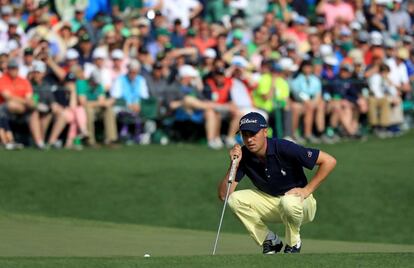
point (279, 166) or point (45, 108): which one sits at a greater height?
point (279, 166)

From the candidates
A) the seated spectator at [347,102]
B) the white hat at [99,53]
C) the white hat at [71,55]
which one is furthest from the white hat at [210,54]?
the white hat at [71,55]

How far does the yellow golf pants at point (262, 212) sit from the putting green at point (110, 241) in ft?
1.73

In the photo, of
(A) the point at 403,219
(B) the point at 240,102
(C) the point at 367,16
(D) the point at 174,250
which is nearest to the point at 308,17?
(C) the point at 367,16

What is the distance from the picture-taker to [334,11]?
75.1 ft

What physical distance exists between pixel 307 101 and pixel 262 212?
30.9 ft

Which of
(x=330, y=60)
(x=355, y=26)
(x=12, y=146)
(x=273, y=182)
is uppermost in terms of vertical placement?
(x=355, y=26)

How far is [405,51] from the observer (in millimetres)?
22391

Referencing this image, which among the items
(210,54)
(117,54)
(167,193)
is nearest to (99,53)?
(117,54)

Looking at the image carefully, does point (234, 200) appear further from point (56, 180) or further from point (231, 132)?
point (231, 132)

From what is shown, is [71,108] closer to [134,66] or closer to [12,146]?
[12,146]

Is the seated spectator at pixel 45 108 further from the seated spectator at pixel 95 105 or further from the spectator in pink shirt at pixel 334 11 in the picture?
the spectator in pink shirt at pixel 334 11

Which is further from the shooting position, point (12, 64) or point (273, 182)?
point (12, 64)

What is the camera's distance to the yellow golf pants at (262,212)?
983 centimetres

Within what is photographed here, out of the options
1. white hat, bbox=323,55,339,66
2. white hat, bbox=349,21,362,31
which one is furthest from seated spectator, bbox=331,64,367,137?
white hat, bbox=349,21,362,31
